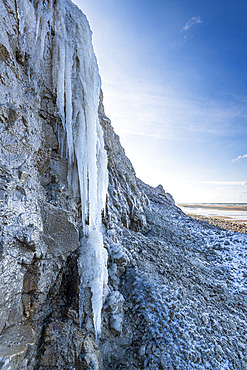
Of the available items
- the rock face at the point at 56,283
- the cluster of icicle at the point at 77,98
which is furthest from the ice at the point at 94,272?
the rock face at the point at 56,283

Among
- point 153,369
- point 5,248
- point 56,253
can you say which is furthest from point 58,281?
point 153,369

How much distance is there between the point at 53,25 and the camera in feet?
13.7

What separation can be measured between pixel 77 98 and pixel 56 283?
4329 mm

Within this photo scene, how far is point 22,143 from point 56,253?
2.16 metres

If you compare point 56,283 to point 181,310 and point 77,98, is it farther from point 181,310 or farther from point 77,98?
point 77,98

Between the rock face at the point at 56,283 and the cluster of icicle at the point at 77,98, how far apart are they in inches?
3.0

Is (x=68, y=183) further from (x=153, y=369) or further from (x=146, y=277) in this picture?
(x=153, y=369)

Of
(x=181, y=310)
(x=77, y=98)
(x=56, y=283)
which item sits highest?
(x=77, y=98)

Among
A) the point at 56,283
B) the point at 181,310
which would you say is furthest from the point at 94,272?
the point at 181,310

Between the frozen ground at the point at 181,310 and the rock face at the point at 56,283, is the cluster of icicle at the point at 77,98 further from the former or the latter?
the frozen ground at the point at 181,310

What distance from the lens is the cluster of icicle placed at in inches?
143

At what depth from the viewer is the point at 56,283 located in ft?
11.1

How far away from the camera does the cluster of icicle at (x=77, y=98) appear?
3.64 metres

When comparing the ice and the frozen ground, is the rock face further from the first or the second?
the ice
